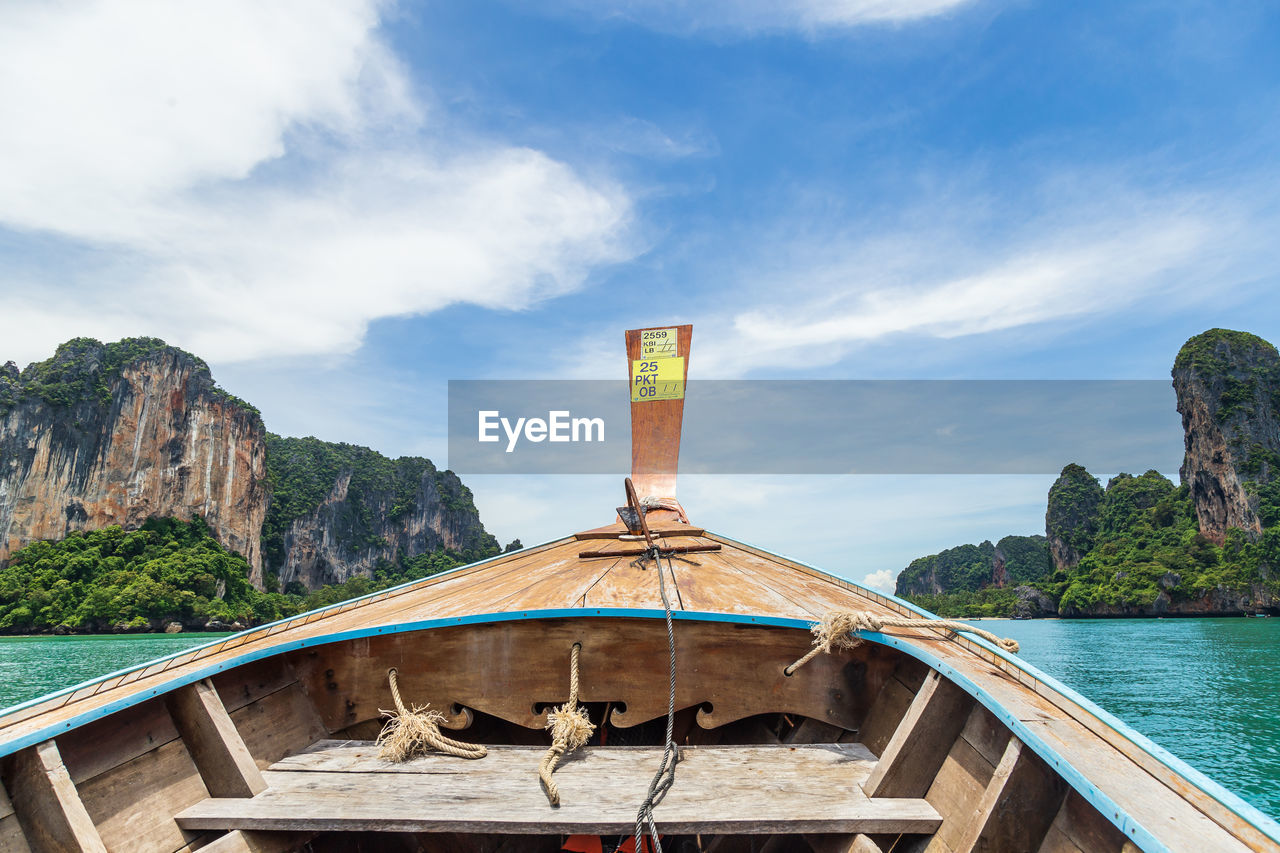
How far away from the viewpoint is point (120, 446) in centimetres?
5062

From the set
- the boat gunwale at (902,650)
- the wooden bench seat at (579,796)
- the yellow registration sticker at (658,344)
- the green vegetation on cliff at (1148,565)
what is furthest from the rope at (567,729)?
the green vegetation on cliff at (1148,565)

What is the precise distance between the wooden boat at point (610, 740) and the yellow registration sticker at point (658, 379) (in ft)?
8.02

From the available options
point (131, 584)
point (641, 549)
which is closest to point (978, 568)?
point (131, 584)

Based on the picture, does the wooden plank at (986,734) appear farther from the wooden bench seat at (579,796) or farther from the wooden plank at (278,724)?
the wooden plank at (278,724)

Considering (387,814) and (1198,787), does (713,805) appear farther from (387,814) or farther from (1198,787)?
(1198,787)

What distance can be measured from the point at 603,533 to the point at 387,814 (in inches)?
101

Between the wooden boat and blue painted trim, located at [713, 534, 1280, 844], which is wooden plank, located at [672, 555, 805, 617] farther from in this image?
blue painted trim, located at [713, 534, 1280, 844]

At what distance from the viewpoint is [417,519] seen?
83.6m

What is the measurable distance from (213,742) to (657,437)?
389 cm

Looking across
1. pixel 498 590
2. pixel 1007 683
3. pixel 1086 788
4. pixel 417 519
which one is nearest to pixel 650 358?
pixel 498 590

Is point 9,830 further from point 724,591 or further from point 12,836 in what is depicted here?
point 724,591

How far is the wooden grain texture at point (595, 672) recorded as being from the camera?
2695mm

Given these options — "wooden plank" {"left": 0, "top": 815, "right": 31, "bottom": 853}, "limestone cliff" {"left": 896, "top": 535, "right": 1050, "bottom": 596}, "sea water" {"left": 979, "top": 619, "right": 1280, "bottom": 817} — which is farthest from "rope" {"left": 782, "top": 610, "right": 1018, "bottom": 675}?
"limestone cliff" {"left": 896, "top": 535, "right": 1050, "bottom": 596}

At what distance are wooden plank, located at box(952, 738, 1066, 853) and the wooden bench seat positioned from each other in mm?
222
